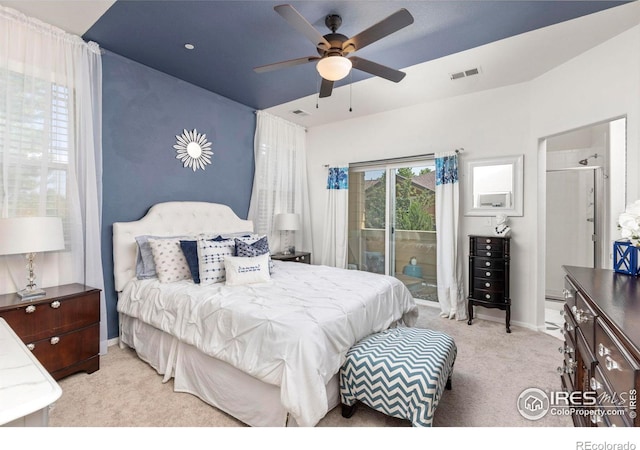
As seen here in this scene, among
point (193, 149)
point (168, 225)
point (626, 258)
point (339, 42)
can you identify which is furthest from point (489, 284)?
point (193, 149)

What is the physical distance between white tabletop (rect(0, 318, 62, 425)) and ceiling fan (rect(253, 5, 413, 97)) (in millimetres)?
1950

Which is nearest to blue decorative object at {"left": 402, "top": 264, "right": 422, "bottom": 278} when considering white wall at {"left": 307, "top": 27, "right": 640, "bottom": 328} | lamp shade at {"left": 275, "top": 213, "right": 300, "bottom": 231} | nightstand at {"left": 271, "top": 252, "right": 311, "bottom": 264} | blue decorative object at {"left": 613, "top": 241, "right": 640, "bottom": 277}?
white wall at {"left": 307, "top": 27, "right": 640, "bottom": 328}

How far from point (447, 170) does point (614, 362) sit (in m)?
3.12

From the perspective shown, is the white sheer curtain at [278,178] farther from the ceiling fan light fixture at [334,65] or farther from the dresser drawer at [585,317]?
the dresser drawer at [585,317]

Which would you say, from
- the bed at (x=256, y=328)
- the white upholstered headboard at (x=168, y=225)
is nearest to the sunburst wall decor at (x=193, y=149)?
the white upholstered headboard at (x=168, y=225)

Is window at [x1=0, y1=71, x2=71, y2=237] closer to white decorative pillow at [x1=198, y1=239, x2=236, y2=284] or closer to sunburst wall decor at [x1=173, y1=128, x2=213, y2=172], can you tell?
sunburst wall decor at [x1=173, y1=128, x2=213, y2=172]

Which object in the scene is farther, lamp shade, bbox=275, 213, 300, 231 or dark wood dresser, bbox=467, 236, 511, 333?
lamp shade, bbox=275, 213, 300, 231

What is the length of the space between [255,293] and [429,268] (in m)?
2.86

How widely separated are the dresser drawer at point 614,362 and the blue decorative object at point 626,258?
81 centimetres

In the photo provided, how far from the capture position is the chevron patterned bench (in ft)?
5.37

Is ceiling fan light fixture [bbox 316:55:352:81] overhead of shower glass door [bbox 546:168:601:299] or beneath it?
overhead

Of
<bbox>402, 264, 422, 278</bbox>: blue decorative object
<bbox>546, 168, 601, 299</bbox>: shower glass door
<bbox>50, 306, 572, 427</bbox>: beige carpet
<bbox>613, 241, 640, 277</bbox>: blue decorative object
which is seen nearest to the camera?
<bbox>613, 241, 640, 277</bbox>: blue decorative object
